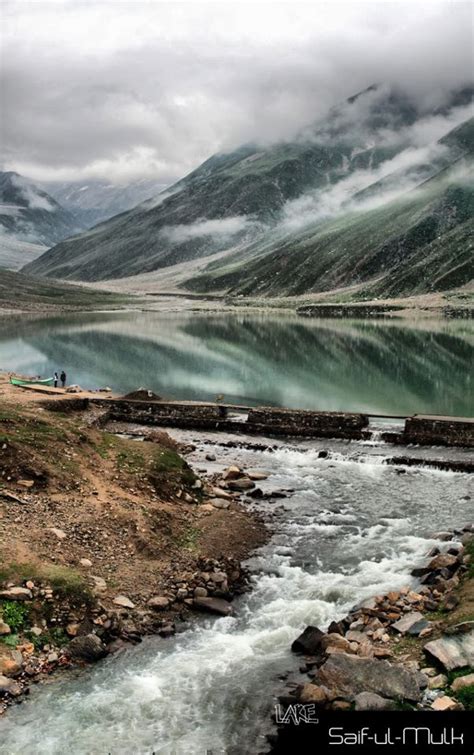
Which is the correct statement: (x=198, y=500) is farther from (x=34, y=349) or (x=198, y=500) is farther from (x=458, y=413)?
(x=34, y=349)

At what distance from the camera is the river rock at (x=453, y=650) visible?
1502 cm

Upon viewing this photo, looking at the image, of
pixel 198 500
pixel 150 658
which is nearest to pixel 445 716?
pixel 150 658

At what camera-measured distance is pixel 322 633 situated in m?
17.6

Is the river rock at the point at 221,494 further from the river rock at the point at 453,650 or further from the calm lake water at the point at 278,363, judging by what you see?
the calm lake water at the point at 278,363

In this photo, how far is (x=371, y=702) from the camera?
13742 millimetres

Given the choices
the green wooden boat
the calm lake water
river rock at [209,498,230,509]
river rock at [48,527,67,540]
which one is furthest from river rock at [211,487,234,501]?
the green wooden boat

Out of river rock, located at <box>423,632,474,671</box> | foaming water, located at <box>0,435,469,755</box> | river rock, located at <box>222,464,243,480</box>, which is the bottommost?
foaming water, located at <box>0,435,469,755</box>

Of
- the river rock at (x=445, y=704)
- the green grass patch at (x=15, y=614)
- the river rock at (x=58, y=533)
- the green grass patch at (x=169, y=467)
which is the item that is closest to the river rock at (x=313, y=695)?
the river rock at (x=445, y=704)

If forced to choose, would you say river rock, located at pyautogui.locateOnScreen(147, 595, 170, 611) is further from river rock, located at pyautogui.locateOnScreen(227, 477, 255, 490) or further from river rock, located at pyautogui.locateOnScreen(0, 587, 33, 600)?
river rock, located at pyautogui.locateOnScreen(227, 477, 255, 490)

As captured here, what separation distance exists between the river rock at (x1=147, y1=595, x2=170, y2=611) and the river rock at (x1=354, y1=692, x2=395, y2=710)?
733cm

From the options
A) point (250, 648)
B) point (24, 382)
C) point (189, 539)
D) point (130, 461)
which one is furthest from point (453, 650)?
point (24, 382)

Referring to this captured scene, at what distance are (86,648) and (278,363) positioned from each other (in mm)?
73754

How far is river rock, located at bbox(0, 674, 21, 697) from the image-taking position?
49.3 ft

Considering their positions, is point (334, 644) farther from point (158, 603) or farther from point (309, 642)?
point (158, 603)
